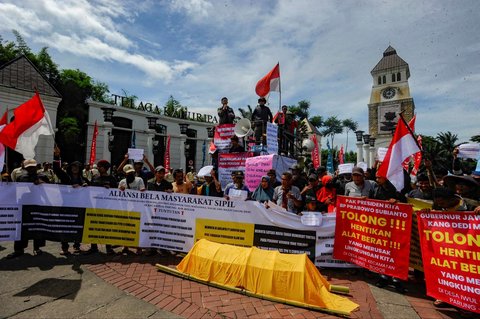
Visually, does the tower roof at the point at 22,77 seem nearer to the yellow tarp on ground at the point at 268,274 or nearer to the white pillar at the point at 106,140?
the white pillar at the point at 106,140

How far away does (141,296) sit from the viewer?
3570 millimetres

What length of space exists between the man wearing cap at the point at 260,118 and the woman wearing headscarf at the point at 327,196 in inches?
137

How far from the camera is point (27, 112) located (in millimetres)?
5312

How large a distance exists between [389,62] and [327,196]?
238 feet

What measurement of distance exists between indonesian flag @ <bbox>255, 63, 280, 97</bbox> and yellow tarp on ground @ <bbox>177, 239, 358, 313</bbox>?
21.6 ft

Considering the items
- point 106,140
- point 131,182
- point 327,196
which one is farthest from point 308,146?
point 106,140

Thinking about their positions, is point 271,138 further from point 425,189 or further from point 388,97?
point 388,97

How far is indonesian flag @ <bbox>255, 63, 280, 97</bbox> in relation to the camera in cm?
929

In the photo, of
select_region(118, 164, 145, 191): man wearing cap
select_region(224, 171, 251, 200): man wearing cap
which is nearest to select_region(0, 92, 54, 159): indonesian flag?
select_region(118, 164, 145, 191): man wearing cap

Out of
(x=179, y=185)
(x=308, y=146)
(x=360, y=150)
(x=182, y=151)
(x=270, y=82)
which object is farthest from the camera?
(x=360, y=150)

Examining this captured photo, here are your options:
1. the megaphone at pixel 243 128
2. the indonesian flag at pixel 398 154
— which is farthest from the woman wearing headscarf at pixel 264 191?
the megaphone at pixel 243 128

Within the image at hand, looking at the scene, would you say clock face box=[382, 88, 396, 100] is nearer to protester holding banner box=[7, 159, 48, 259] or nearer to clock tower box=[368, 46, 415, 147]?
clock tower box=[368, 46, 415, 147]

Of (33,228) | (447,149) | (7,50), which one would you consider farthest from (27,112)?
(447,149)

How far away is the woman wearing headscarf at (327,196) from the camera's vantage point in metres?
5.11
